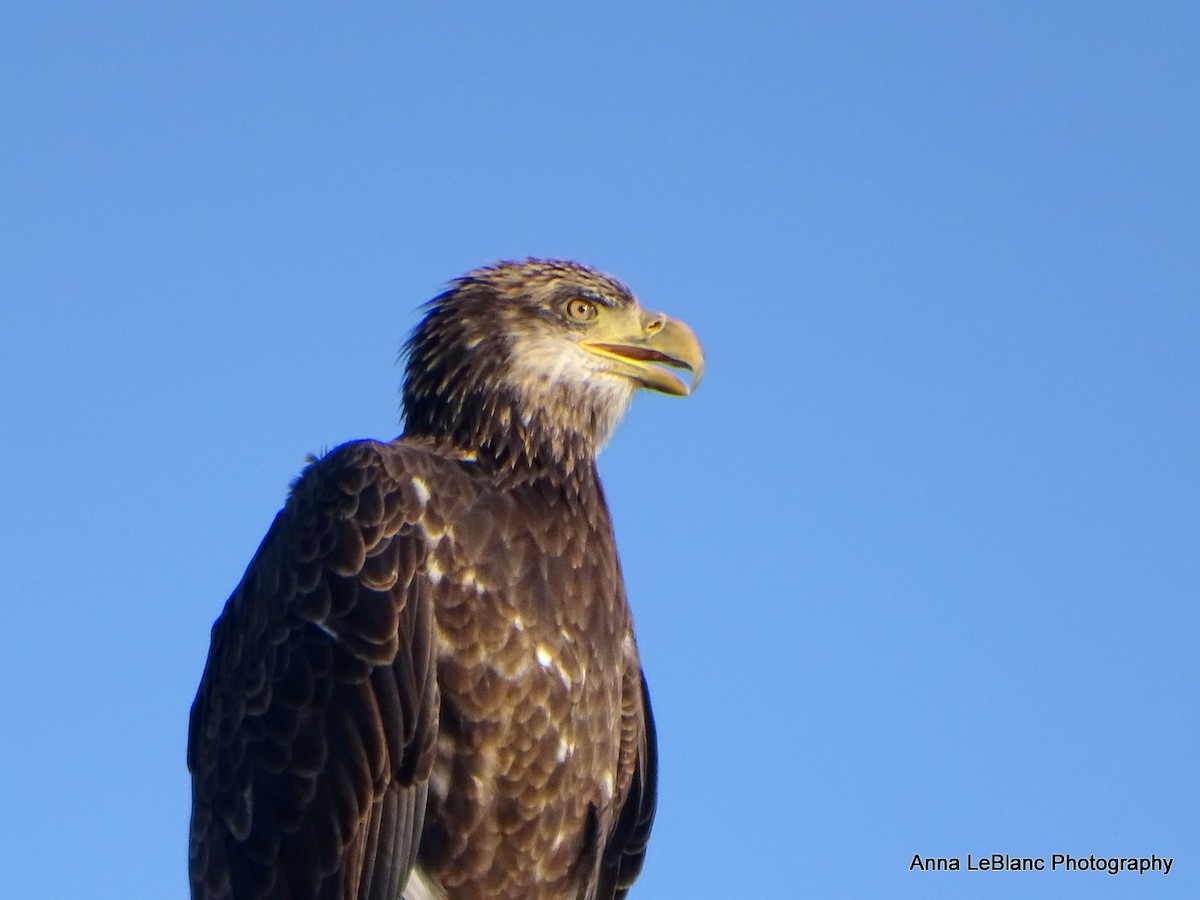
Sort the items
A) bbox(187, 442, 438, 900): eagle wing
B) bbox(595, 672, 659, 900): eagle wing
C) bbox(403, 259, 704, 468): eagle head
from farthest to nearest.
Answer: bbox(595, 672, 659, 900): eagle wing → bbox(403, 259, 704, 468): eagle head → bbox(187, 442, 438, 900): eagle wing

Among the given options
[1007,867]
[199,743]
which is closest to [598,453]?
[199,743]

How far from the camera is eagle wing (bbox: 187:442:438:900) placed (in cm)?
757

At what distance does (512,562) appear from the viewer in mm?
7875

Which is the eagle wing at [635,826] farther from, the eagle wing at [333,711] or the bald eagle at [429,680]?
the eagle wing at [333,711]

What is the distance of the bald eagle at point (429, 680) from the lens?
7605 mm

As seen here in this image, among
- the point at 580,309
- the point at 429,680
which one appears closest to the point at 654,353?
the point at 580,309

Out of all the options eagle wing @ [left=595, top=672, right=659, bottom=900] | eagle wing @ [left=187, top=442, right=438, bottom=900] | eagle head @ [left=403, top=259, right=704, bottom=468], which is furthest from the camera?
eagle wing @ [left=595, top=672, right=659, bottom=900]

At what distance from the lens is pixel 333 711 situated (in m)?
7.70

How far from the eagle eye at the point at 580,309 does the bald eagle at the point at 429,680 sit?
39 centimetres

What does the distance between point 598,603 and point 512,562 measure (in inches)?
19.2

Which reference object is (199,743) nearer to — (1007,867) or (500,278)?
(500,278)

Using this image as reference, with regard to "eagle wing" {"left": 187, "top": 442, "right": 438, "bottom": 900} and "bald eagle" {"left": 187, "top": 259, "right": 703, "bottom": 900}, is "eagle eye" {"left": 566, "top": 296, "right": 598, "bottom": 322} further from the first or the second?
"eagle wing" {"left": 187, "top": 442, "right": 438, "bottom": 900}

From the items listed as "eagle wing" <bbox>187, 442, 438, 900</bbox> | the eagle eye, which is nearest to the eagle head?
the eagle eye

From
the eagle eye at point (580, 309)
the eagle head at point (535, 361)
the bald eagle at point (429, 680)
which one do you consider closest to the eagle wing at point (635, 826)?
the bald eagle at point (429, 680)
